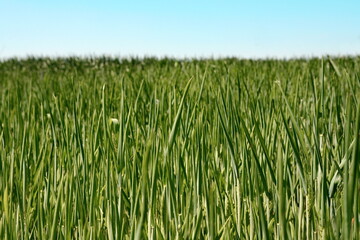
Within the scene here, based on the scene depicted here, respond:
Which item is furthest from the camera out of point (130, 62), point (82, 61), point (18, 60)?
point (18, 60)

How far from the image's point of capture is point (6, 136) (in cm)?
175

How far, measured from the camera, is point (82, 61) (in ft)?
33.2

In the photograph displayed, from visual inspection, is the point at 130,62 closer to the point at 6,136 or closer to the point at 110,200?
the point at 6,136

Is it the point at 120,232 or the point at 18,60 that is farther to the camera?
the point at 18,60

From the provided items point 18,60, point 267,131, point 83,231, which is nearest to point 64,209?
point 83,231

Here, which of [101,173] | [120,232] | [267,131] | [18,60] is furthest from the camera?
[18,60]

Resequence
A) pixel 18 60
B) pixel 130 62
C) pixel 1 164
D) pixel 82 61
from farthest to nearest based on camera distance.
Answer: pixel 18 60
pixel 82 61
pixel 130 62
pixel 1 164

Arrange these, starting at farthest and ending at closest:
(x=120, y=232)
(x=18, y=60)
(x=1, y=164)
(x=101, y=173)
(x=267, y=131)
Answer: (x=18, y=60) → (x=267, y=131) → (x=1, y=164) → (x=101, y=173) → (x=120, y=232)

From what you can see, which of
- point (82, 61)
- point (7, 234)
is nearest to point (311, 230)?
point (7, 234)

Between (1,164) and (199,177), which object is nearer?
(199,177)

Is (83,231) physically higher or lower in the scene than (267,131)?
lower

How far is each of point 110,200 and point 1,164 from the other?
50cm

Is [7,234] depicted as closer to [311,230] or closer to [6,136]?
[311,230]

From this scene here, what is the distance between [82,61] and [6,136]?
8576 millimetres
